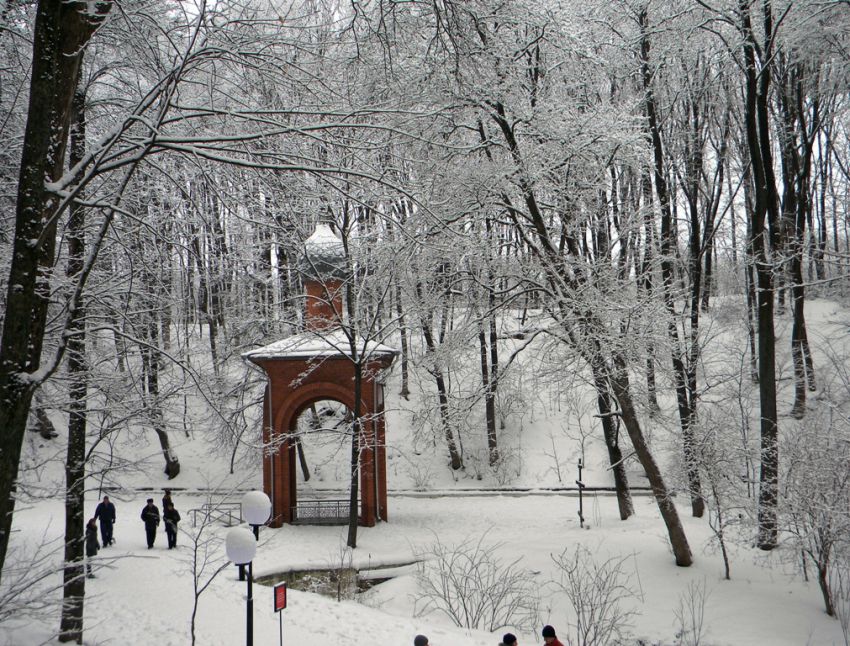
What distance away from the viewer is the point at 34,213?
382cm

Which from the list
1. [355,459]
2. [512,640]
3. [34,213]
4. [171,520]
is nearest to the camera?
[34,213]

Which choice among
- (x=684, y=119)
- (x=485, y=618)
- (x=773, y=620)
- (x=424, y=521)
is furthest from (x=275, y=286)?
(x=773, y=620)

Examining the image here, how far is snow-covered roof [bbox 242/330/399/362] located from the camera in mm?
15867

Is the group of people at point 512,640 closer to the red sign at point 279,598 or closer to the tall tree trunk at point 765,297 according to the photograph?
the red sign at point 279,598

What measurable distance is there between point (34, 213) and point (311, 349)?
40.5 feet

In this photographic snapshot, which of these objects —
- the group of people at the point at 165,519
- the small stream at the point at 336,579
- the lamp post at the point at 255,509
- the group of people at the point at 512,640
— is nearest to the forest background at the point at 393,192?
the lamp post at the point at 255,509

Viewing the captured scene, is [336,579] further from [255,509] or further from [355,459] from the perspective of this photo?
[255,509]

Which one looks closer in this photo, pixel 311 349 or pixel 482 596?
pixel 482 596

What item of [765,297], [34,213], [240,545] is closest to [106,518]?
[240,545]

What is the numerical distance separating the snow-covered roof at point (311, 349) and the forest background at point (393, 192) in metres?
0.83

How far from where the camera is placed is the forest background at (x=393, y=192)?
3988 millimetres

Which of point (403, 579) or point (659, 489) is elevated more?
point (659, 489)

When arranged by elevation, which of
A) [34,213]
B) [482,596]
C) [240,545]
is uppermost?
[34,213]

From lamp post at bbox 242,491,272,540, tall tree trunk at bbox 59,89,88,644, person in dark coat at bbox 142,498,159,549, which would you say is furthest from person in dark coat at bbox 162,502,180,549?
lamp post at bbox 242,491,272,540
